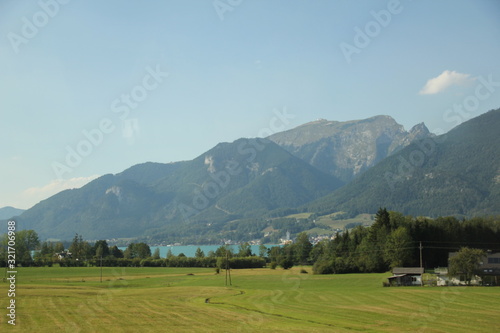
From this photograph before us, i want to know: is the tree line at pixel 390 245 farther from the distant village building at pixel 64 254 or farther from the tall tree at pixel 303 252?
the distant village building at pixel 64 254

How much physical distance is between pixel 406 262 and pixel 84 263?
99006mm

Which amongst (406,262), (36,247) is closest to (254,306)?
(406,262)

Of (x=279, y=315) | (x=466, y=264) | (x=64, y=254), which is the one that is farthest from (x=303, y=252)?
(x=279, y=315)

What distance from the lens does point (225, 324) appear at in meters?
34.2

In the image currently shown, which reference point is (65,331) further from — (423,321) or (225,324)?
(423,321)

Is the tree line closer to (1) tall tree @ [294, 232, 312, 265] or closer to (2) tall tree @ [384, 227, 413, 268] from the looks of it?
(2) tall tree @ [384, 227, 413, 268]

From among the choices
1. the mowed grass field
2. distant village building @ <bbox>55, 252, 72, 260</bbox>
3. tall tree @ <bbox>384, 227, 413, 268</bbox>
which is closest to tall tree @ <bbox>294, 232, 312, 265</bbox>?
tall tree @ <bbox>384, 227, 413, 268</bbox>

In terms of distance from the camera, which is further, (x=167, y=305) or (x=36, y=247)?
(x=36, y=247)

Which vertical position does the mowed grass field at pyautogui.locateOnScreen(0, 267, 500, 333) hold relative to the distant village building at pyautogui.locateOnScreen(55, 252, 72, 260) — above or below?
below

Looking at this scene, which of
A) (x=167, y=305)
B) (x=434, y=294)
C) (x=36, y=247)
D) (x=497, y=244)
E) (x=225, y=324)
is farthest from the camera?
(x=36, y=247)

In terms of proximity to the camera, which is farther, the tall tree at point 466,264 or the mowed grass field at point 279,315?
the tall tree at point 466,264

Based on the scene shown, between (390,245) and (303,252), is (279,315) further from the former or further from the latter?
(303,252)

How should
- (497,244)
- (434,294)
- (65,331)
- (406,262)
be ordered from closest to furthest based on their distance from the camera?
1. (65,331)
2. (434,294)
3. (406,262)
4. (497,244)

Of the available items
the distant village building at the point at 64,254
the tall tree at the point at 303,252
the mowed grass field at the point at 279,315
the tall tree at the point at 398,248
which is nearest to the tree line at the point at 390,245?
the tall tree at the point at 398,248
